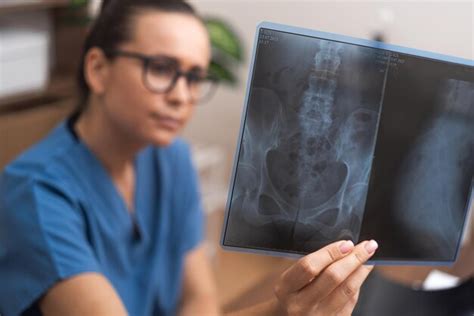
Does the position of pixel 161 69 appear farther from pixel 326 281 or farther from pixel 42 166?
pixel 326 281

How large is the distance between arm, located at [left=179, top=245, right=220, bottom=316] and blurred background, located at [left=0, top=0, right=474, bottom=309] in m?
0.49

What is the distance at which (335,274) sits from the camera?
665 mm

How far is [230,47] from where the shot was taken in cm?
201

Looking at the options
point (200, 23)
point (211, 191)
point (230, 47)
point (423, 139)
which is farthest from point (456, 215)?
point (211, 191)

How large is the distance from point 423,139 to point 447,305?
34 centimetres

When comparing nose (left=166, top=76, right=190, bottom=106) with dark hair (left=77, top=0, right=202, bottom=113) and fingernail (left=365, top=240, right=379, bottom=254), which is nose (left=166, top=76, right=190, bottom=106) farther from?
fingernail (left=365, top=240, right=379, bottom=254)

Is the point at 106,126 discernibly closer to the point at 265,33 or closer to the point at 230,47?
the point at 265,33

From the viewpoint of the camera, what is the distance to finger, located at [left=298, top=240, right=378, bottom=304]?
0.67 meters

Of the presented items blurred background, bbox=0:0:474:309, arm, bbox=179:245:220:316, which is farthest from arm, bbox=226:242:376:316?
blurred background, bbox=0:0:474:309

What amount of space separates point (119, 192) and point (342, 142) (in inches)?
21.6

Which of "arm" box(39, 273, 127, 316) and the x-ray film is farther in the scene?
"arm" box(39, 273, 127, 316)

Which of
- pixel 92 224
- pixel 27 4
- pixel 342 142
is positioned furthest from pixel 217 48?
pixel 342 142

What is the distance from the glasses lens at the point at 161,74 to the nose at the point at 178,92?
0.01 metres

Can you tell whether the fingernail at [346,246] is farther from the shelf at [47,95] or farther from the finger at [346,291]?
the shelf at [47,95]
